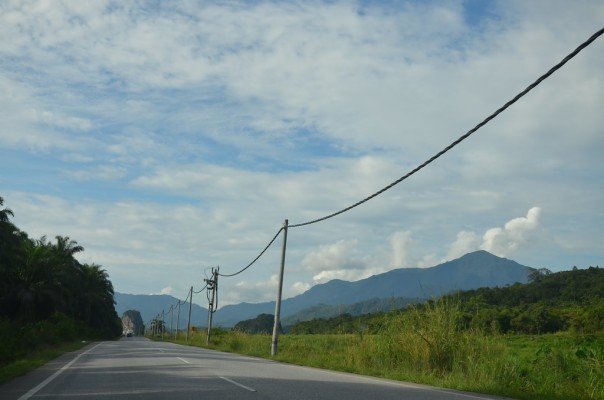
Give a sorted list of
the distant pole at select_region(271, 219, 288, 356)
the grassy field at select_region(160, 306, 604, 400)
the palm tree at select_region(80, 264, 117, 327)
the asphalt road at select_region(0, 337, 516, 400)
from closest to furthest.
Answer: the asphalt road at select_region(0, 337, 516, 400) < the grassy field at select_region(160, 306, 604, 400) < the distant pole at select_region(271, 219, 288, 356) < the palm tree at select_region(80, 264, 117, 327)

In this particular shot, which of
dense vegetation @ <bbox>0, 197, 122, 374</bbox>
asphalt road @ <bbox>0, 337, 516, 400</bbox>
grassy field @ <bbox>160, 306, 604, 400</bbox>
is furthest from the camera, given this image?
dense vegetation @ <bbox>0, 197, 122, 374</bbox>

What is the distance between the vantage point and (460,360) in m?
16.6

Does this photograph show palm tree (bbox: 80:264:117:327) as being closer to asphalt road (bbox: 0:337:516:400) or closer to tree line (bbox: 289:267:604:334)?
tree line (bbox: 289:267:604:334)

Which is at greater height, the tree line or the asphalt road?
the tree line

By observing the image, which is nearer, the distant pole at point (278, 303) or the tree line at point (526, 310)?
the tree line at point (526, 310)

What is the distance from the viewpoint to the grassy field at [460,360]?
12680mm

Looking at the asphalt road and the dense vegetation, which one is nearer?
the asphalt road

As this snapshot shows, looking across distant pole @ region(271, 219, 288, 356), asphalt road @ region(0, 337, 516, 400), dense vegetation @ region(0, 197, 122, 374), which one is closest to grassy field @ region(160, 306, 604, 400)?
asphalt road @ region(0, 337, 516, 400)

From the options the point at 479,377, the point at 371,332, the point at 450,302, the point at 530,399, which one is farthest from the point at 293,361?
the point at 530,399

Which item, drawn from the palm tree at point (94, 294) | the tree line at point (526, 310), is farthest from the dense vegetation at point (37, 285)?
the tree line at point (526, 310)

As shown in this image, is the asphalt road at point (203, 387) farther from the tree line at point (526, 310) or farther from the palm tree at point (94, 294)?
the palm tree at point (94, 294)

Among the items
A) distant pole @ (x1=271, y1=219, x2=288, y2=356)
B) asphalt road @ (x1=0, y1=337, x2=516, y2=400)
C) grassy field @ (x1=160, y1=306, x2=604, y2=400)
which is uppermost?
distant pole @ (x1=271, y1=219, x2=288, y2=356)

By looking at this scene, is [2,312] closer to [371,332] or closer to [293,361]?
[293,361]

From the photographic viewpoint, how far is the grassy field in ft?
41.6
